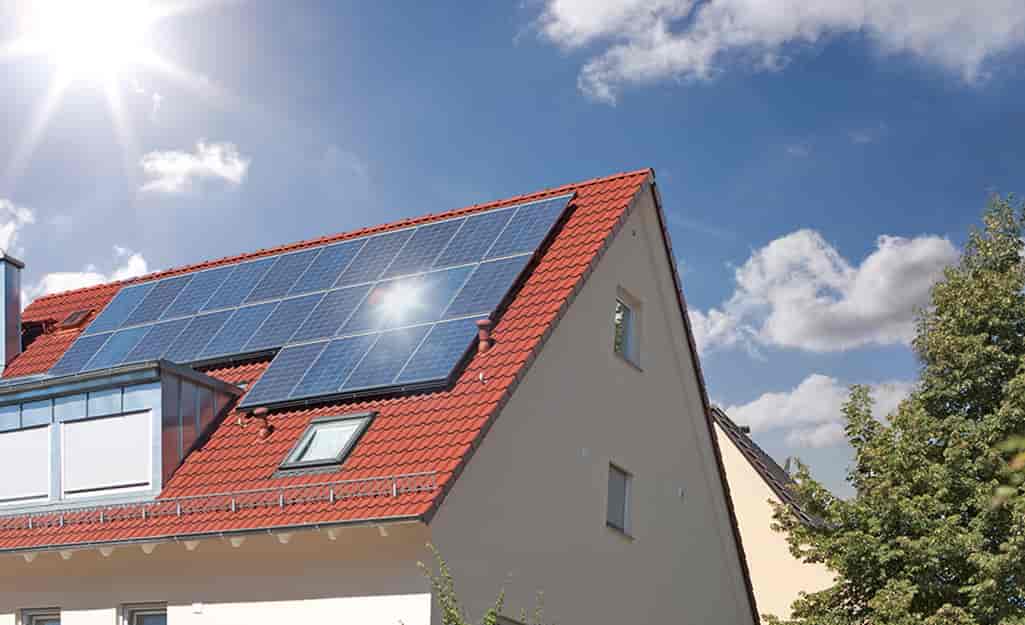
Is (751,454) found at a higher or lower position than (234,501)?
higher

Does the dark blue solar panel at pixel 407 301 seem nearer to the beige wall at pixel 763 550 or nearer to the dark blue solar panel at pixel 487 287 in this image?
the dark blue solar panel at pixel 487 287

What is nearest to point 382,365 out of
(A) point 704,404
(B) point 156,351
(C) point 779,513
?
(B) point 156,351

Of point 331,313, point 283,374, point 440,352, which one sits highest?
point 331,313

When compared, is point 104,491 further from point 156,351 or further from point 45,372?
point 45,372

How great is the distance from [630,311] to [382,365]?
505 cm

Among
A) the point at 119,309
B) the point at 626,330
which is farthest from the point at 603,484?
the point at 119,309

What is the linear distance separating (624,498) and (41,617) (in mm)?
7860

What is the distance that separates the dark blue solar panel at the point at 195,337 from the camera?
1791 centimetres

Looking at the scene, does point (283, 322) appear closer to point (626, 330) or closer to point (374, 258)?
point (374, 258)

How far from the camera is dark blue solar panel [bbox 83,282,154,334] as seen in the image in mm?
19922

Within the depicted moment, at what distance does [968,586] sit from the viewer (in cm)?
1831

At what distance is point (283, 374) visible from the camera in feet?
52.4

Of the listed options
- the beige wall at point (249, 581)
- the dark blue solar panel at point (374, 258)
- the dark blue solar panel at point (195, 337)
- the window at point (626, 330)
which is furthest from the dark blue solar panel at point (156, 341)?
the window at point (626, 330)

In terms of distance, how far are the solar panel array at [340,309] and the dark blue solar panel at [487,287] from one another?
20 mm
